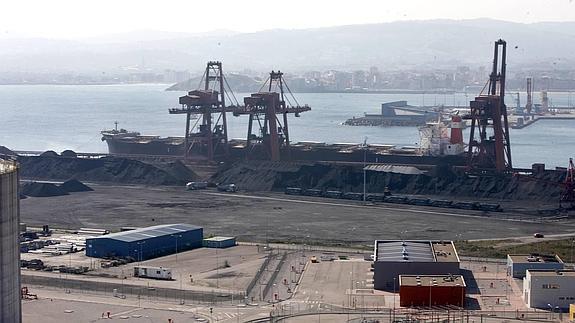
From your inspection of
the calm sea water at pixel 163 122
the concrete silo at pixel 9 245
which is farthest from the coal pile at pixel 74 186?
the concrete silo at pixel 9 245

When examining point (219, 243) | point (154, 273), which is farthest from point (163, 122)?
point (154, 273)

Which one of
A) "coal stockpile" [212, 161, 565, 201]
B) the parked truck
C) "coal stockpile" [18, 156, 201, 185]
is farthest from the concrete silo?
"coal stockpile" [18, 156, 201, 185]

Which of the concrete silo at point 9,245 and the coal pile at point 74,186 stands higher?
the concrete silo at point 9,245

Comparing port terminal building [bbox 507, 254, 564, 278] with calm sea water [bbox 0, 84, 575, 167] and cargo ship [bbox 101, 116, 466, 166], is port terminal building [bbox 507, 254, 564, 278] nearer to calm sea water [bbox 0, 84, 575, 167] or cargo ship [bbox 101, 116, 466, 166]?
cargo ship [bbox 101, 116, 466, 166]

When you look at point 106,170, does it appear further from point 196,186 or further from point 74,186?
point 196,186

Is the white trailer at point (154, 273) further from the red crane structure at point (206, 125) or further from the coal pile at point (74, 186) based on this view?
the red crane structure at point (206, 125)

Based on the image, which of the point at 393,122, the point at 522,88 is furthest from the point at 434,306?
the point at 522,88

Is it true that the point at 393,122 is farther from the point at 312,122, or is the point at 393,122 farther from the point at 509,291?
the point at 509,291
